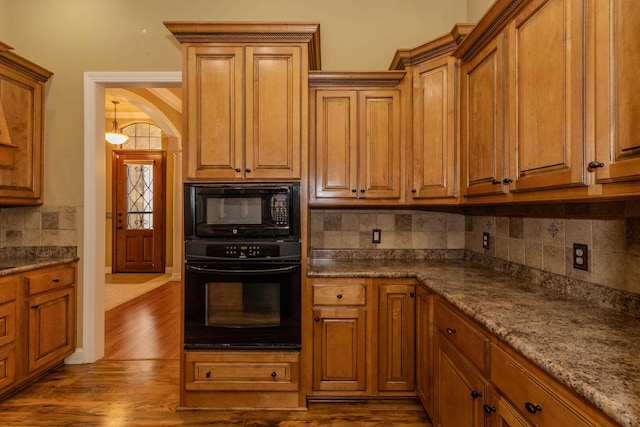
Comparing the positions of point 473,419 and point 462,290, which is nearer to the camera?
point 473,419

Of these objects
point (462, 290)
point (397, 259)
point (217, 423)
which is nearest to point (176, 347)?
point (217, 423)

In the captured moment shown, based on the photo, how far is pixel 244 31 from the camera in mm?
2242

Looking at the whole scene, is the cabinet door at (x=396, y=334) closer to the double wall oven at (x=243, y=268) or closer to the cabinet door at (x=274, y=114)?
the double wall oven at (x=243, y=268)

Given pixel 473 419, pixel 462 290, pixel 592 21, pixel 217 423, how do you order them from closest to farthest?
pixel 592 21
pixel 473 419
pixel 462 290
pixel 217 423

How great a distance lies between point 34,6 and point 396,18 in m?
2.97

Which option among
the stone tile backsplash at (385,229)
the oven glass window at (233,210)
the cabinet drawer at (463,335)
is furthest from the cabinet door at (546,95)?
the oven glass window at (233,210)

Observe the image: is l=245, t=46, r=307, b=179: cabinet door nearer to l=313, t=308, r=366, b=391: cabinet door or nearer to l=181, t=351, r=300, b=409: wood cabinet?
l=313, t=308, r=366, b=391: cabinet door

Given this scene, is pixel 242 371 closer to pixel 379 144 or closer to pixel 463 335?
pixel 463 335

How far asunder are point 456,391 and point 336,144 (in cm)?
171

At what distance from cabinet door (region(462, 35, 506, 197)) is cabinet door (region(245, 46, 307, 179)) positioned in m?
1.02

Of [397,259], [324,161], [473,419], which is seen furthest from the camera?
[397,259]

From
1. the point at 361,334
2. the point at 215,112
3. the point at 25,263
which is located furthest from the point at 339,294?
the point at 25,263

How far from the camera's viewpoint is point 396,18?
2949mm

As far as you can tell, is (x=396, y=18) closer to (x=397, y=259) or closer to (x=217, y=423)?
(x=397, y=259)
